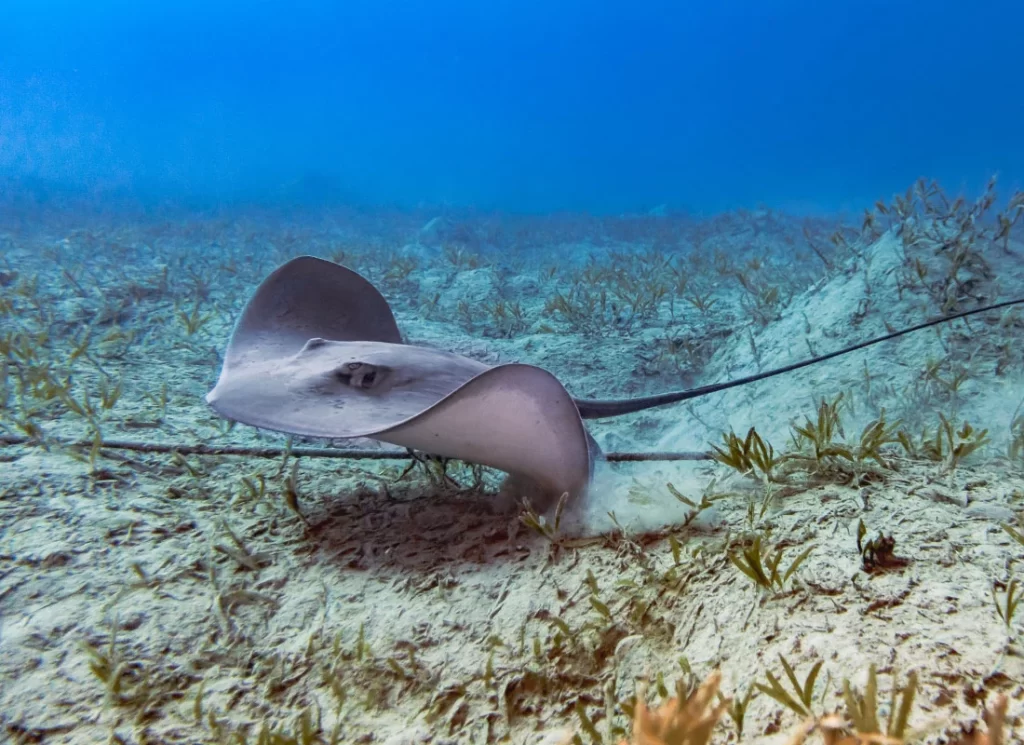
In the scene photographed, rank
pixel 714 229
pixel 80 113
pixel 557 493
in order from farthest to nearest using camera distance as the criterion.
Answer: pixel 80 113, pixel 714 229, pixel 557 493

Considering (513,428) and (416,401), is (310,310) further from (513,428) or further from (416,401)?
(513,428)

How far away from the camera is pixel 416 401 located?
213cm

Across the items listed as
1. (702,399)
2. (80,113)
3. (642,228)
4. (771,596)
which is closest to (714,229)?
(642,228)

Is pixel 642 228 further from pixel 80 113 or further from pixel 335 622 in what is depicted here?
pixel 80 113

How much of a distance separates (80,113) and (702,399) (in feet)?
196

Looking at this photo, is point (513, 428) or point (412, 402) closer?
point (513, 428)

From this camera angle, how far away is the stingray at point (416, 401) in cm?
175

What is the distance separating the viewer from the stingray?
1750 mm

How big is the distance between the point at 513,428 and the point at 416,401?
511mm

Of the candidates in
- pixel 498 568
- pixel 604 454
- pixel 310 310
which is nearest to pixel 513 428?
pixel 498 568

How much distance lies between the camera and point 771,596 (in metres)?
1.39

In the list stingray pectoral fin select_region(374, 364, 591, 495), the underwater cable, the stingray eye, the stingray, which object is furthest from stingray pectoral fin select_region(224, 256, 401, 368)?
stingray pectoral fin select_region(374, 364, 591, 495)

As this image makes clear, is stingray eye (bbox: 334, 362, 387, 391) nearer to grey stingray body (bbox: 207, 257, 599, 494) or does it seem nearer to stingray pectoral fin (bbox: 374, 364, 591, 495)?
grey stingray body (bbox: 207, 257, 599, 494)

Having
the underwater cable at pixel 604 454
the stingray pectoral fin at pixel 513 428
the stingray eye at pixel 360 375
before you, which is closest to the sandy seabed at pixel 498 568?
the underwater cable at pixel 604 454
